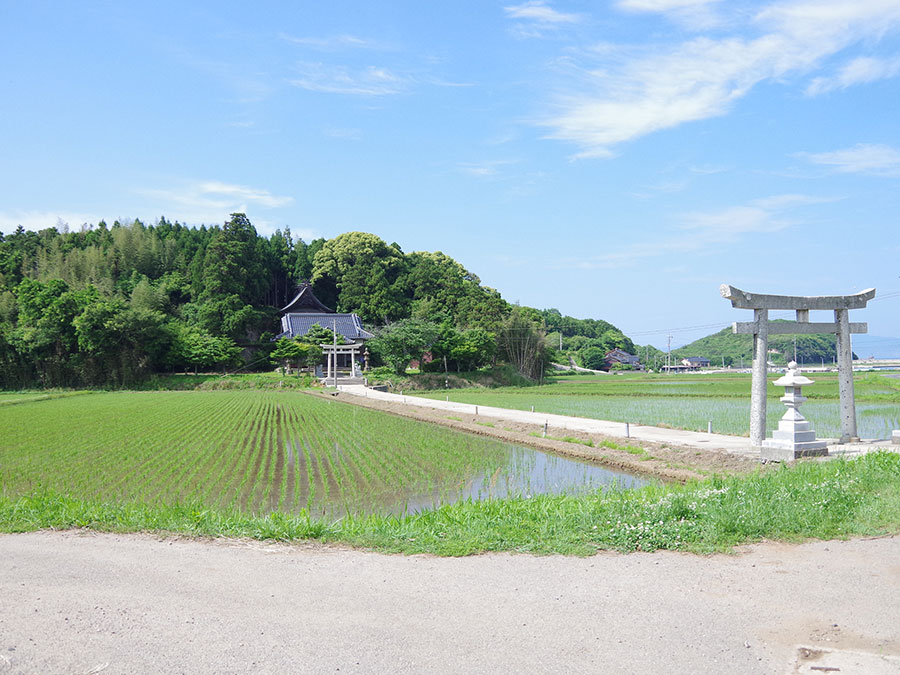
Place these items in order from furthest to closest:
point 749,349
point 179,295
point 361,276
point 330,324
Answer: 1. point 749,349
2. point 361,276
3. point 179,295
4. point 330,324

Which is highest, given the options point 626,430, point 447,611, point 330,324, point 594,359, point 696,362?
point 330,324

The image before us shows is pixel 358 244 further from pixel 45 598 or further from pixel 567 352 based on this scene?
pixel 45 598

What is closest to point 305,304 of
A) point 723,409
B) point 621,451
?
point 723,409

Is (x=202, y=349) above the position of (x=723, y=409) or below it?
above

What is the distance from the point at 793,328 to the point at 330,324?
34.9 meters

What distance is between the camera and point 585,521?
514 centimetres

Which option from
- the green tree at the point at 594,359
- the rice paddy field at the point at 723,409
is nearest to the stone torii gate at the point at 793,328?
the rice paddy field at the point at 723,409

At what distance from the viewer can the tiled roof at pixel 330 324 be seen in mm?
41562

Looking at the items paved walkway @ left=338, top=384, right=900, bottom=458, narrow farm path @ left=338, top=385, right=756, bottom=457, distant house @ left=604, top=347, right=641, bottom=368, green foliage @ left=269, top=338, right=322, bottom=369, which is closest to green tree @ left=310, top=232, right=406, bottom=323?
green foliage @ left=269, top=338, right=322, bottom=369

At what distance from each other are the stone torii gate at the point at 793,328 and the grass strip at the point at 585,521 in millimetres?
3648

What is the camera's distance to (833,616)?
3424mm

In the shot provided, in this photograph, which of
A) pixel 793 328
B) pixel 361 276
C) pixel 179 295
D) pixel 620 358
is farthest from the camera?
pixel 620 358

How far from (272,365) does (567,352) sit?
137 ft

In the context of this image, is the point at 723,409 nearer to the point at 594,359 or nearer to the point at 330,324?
the point at 330,324
